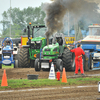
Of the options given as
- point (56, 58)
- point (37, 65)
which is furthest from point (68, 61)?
→ point (37, 65)

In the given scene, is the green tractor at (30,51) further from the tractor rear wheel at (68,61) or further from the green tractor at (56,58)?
the tractor rear wheel at (68,61)

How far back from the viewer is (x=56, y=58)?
1720cm

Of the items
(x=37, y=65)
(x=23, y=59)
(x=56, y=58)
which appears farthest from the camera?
(x=23, y=59)

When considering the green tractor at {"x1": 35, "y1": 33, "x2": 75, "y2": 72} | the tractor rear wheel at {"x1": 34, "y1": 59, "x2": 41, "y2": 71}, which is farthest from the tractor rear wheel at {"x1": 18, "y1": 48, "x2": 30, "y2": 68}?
the tractor rear wheel at {"x1": 34, "y1": 59, "x2": 41, "y2": 71}

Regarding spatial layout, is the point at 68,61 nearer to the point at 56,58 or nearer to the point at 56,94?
the point at 56,58

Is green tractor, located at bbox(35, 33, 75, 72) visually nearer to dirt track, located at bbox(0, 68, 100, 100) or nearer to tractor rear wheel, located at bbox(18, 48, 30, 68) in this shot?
tractor rear wheel, located at bbox(18, 48, 30, 68)

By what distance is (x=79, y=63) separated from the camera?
15.1 m

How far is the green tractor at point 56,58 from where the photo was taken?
16.2m

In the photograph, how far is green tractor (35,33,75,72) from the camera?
16.2 metres

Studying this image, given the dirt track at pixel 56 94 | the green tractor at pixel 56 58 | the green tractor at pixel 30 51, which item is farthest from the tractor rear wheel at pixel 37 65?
the dirt track at pixel 56 94

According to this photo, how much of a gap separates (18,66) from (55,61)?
3.88m

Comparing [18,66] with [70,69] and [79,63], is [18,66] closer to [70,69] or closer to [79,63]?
[70,69]

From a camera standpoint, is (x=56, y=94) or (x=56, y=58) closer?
(x=56, y=94)

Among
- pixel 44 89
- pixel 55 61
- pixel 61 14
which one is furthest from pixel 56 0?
pixel 44 89
